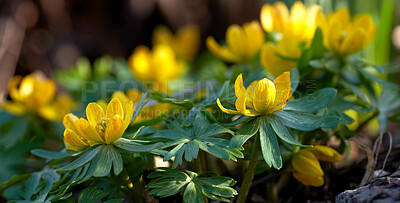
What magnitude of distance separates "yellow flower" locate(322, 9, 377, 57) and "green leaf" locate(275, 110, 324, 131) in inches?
20.5

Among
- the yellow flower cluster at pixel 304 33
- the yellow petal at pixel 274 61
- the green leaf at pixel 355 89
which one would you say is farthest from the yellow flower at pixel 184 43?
the green leaf at pixel 355 89

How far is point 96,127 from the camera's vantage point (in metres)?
1.05

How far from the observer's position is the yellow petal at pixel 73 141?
1.01 metres

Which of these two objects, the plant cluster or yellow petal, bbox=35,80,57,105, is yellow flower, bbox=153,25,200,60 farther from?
yellow petal, bbox=35,80,57,105

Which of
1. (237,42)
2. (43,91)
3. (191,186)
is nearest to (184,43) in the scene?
(237,42)

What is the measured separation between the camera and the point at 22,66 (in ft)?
10.8

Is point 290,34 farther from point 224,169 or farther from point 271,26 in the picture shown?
point 224,169

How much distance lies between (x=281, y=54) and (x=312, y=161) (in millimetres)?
471

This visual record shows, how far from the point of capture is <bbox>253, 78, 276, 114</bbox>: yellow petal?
1.02 meters

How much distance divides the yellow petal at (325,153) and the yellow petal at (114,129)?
626 mm

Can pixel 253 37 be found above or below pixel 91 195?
above

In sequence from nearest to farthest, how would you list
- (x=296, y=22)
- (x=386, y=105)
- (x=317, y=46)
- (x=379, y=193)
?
(x=379, y=193)
(x=317, y=46)
(x=386, y=105)
(x=296, y=22)

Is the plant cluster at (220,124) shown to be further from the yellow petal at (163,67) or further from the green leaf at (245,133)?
the yellow petal at (163,67)

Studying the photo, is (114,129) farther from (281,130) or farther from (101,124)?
(281,130)
